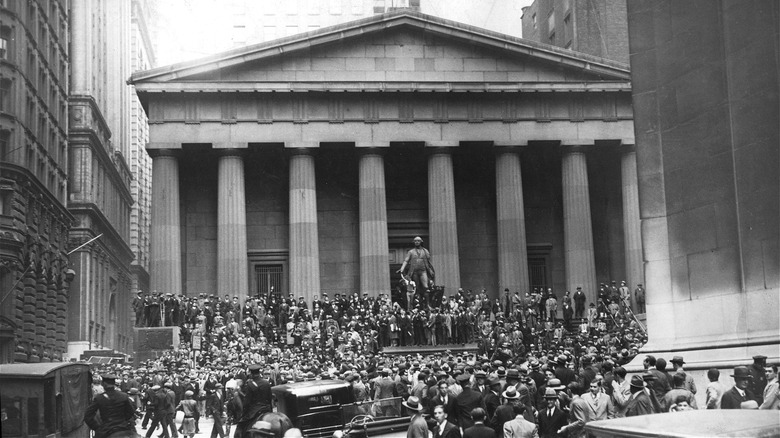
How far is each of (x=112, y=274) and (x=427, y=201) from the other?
3458 centimetres

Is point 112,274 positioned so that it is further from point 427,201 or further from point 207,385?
point 207,385

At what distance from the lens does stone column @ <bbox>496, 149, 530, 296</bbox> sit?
52531 mm

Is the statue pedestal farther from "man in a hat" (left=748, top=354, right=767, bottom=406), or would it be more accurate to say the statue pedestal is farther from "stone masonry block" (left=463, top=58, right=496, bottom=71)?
"man in a hat" (left=748, top=354, right=767, bottom=406)

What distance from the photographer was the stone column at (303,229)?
5112cm

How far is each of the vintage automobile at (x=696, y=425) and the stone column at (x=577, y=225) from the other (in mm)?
45008

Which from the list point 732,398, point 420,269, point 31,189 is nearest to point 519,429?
point 732,398

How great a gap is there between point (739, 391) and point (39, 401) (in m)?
12.1

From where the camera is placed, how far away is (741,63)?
15992mm

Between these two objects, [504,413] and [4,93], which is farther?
[4,93]

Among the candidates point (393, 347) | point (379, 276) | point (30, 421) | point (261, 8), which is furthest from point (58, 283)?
point (261, 8)

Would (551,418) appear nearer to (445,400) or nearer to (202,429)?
(445,400)

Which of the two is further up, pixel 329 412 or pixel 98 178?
pixel 98 178

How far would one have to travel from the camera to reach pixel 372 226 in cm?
5216

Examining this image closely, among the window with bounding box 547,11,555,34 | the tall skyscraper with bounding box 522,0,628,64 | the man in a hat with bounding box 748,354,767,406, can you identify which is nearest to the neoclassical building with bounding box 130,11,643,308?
the tall skyscraper with bounding box 522,0,628,64
